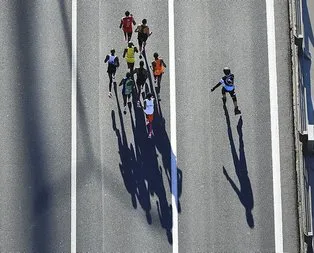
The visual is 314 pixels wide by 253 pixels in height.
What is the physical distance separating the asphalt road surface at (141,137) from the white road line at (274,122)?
19 cm

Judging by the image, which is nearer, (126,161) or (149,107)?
(149,107)

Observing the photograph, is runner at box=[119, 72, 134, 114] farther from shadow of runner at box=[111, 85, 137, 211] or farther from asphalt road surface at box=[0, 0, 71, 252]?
asphalt road surface at box=[0, 0, 71, 252]

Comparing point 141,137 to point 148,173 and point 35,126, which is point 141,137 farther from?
point 35,126

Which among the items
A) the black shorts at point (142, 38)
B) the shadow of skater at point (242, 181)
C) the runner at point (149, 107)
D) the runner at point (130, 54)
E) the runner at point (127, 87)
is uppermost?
the black shorts at point (142, 38)

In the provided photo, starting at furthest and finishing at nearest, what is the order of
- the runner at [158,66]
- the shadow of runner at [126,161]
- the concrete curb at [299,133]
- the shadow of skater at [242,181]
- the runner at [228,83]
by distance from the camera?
1. the shadow of runner at [126,161]
2. the shadow of skater at [242,181]
3. the runner at [158,66]
4. the runner at [228,83]
5. the concrete curb at [299,133]

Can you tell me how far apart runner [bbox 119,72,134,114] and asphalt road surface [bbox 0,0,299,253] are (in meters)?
0.34

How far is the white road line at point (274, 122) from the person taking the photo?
1006 inches

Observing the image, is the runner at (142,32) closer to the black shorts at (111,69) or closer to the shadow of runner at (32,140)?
the black shorts at (111,69)

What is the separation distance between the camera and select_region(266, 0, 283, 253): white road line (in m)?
25.5

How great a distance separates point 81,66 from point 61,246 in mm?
7566

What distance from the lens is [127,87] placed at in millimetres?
25766

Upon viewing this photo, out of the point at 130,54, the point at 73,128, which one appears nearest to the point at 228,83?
the point at 130,54

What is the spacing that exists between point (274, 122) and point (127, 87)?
631cm

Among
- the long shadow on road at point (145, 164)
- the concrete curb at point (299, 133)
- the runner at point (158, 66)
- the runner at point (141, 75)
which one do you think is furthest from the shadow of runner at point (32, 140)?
the concrete curb at point (299, 133)
